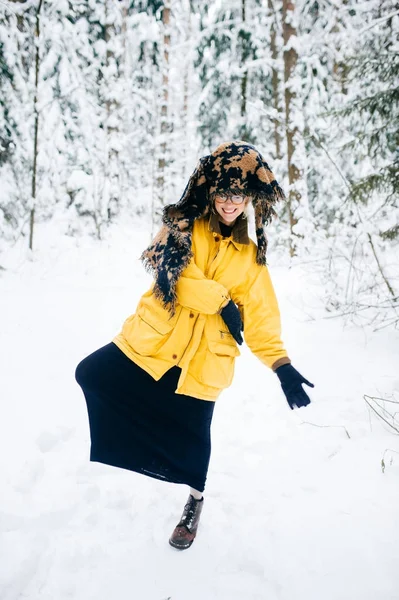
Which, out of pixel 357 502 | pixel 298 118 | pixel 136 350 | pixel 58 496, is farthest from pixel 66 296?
pixel 298 118

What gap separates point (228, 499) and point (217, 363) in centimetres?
137

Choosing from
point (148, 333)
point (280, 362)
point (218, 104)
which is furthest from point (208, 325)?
point (218, 104)

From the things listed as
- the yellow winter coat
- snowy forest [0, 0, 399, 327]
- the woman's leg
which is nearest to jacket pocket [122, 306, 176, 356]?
the yellow winter coat

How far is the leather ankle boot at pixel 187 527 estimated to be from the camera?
2301mm

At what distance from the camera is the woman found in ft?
6.80

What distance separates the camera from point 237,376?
498 centimetres

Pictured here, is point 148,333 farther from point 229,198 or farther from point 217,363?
point 229,198

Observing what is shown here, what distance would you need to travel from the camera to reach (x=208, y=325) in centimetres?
219

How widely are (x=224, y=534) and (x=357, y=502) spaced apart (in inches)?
41.4

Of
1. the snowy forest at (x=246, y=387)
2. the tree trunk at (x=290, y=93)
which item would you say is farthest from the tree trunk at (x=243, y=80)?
the tree trunk at (x=290, y=93)

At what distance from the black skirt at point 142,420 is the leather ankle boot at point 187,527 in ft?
0.81

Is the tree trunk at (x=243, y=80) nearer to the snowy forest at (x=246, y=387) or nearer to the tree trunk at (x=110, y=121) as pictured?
the snowy forest at (x=246, y=387)

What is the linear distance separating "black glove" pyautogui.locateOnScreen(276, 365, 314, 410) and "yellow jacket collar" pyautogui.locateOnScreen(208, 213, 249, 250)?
85 cm

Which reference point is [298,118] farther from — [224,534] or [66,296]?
[224,534]
